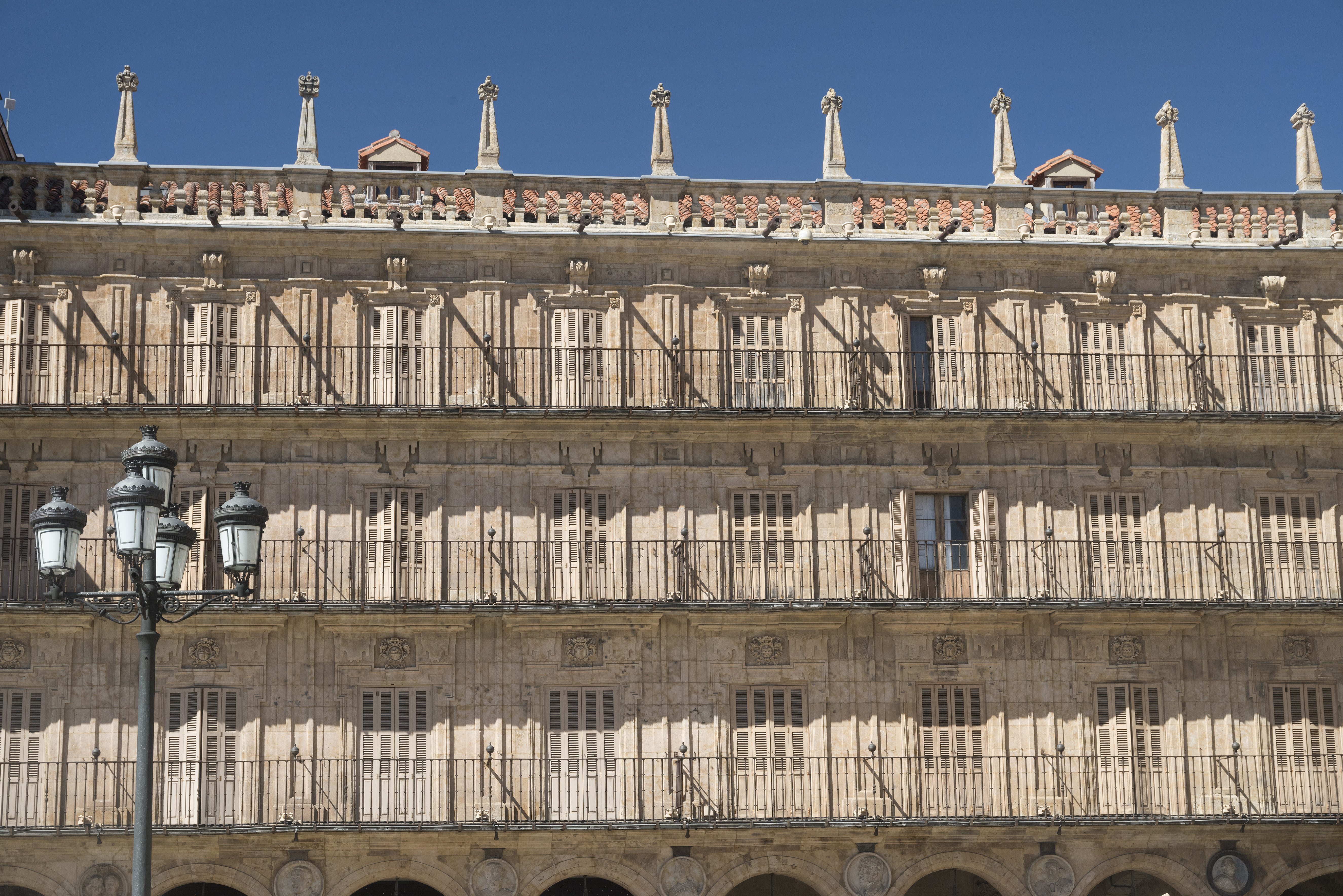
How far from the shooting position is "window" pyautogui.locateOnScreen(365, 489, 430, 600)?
86.5 feet

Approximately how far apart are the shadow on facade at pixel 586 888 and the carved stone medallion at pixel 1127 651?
8827 millimetres

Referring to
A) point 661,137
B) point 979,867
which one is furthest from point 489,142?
point 979,867

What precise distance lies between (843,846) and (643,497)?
21.0 feet

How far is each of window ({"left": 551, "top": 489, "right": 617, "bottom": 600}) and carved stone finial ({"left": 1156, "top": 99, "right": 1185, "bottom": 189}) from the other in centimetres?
1135

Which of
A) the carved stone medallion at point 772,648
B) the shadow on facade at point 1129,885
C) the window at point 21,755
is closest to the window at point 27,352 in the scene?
the window at point 21,755

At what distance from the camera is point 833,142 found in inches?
1122

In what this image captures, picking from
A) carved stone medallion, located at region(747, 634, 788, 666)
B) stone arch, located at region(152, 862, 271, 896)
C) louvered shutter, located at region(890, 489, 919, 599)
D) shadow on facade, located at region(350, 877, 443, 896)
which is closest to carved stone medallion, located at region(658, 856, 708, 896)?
carved stone medallion, located at region(747, 634, 788, 666)

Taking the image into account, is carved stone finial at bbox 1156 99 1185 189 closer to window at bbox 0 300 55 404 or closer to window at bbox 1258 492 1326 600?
window at bbox 1258 492 1326 600

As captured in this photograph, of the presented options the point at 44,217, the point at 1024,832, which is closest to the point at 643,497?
the point at 1024,832

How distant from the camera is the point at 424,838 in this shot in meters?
25.4

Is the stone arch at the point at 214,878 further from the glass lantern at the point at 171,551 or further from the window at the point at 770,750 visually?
the glass lantern at the point at 171,551

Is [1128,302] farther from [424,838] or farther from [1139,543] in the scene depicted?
[424,838]

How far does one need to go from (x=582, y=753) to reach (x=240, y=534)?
13133 mm

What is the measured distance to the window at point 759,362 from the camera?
2753cm
